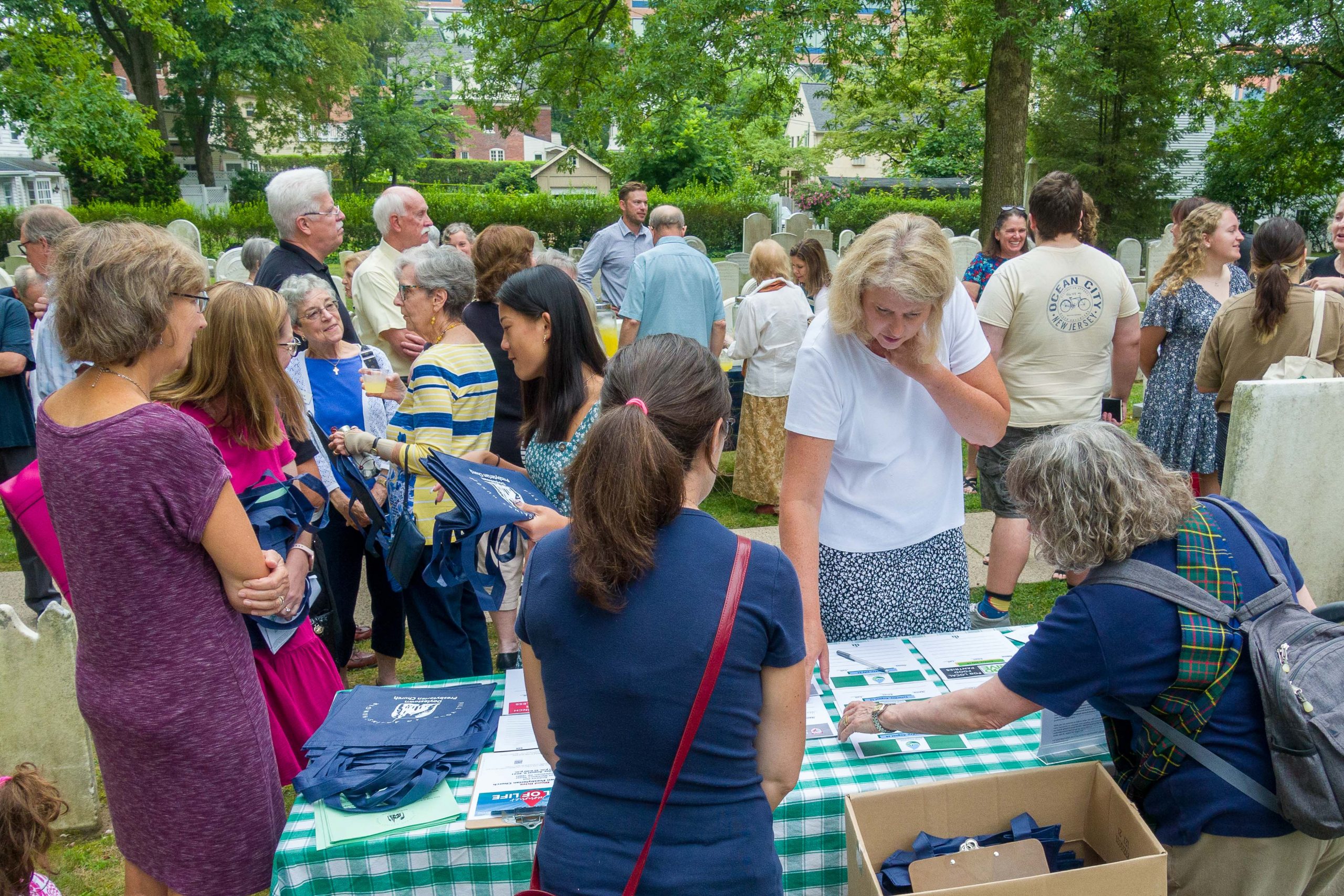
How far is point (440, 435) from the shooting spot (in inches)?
133

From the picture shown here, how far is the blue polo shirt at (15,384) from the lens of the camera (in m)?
4.74

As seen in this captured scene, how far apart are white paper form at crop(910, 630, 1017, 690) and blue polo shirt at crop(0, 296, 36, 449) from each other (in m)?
4.50

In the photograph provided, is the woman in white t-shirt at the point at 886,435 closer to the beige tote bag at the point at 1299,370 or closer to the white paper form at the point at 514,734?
the white paper form at the point at 514,734

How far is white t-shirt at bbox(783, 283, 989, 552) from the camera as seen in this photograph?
2.48 meters

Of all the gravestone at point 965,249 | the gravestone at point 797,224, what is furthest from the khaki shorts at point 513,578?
the gravestone at point 797,224

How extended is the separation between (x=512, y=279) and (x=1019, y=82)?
1027cm

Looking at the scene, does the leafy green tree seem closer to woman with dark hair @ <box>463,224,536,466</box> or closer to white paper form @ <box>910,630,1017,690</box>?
woman with dark hair @ <box>463,224,536,466</box>

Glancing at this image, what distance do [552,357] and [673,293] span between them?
3.26 metres

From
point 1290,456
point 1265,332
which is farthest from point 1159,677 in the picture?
point 1265,332

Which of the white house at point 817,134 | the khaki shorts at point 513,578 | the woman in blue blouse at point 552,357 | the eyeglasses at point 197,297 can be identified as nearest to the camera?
the eyeglasses at point 197,297

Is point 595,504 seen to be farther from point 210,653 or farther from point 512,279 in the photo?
point 512,279

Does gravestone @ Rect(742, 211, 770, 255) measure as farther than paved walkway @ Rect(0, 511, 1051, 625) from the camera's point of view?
Yes

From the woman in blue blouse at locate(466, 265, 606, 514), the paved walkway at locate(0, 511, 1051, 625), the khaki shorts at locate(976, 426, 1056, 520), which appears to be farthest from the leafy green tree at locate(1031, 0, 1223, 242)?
the woman in blue blouse at locate(466, 265, 606, 514)

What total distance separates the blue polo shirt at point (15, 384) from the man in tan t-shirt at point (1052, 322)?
15.4 feet
